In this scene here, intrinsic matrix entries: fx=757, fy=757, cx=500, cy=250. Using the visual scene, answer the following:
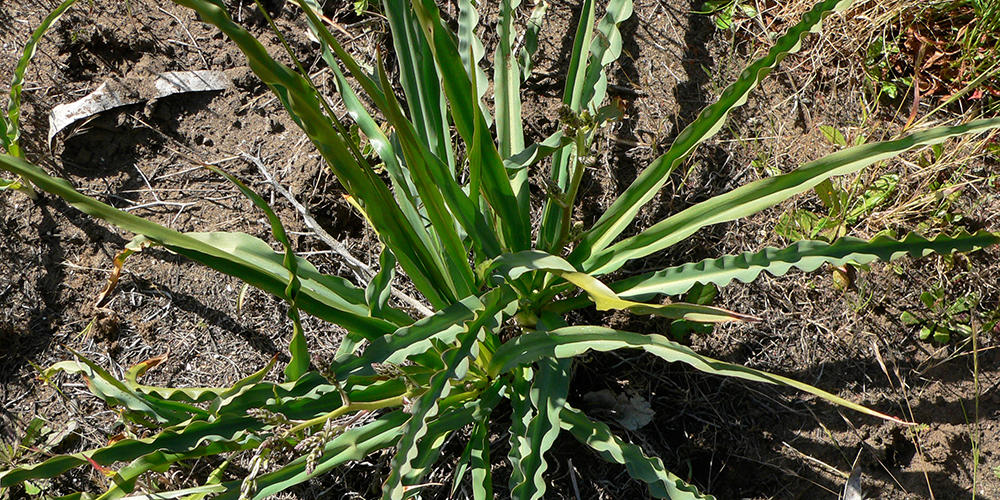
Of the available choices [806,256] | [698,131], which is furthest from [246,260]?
[806,256]

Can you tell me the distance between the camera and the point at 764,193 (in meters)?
1.36

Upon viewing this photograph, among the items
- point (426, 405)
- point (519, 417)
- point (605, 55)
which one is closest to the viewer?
point (426, 405)

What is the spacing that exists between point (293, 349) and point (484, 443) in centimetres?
46

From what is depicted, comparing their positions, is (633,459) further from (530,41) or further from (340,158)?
(530,41)

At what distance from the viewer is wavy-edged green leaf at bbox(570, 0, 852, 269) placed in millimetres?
1227

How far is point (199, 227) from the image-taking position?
1887mm

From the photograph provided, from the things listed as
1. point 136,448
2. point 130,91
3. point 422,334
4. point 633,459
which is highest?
point 130,91

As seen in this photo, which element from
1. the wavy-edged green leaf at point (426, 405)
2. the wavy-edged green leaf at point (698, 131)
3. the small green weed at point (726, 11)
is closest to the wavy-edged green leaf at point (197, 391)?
the wavy-edged green leaf at point (426, 405)

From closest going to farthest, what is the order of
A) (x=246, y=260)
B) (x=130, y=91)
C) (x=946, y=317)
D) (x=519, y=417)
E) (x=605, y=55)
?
1. (x=246, y=260)
2. (x=519, y=417)
3. (x=605, y=55)
4. (x=946, y=317)
5. (x=130, y=91)

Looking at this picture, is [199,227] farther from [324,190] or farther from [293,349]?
[293,349]

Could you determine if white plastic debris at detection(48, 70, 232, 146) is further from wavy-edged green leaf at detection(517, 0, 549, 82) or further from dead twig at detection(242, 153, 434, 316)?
wavy-edged green leaf at detection(517, 0, 549, 82)

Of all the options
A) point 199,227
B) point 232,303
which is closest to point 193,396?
point 232,303

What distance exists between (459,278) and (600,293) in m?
0.45

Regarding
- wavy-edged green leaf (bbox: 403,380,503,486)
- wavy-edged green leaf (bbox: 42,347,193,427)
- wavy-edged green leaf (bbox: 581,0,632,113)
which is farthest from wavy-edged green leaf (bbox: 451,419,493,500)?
wavy-edged green leaf (bbox: 581,0,632,113)
